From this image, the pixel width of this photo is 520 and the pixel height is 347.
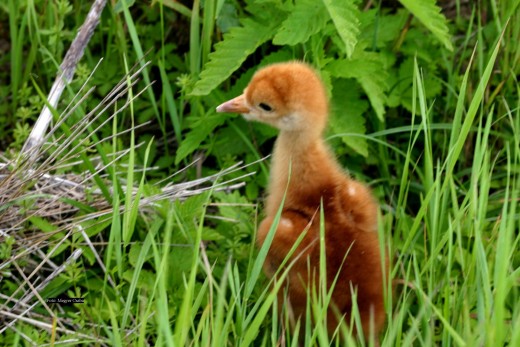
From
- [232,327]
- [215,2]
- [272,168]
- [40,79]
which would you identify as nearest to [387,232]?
[272,168]

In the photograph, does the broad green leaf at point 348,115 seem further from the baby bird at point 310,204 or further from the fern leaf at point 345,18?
the fern leaf at point 345,18

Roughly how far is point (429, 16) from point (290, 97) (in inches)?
22.2

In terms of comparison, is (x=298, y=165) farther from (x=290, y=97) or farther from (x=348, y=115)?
(x=348, y=115)

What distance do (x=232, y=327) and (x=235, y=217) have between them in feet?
2.40

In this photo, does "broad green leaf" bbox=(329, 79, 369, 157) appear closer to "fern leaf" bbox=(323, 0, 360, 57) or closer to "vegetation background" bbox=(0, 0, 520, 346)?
"vegetation background" bbox=(0, 0, 520, 346)

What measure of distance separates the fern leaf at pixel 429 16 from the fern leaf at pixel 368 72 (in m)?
0.36

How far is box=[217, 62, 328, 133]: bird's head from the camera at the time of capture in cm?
319

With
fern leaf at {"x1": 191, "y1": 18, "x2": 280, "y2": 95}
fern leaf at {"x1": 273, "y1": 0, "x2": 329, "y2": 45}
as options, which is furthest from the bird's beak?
fern leaf at {"x1": 273, "y1": 0, "x2": 329, "y2": 45}

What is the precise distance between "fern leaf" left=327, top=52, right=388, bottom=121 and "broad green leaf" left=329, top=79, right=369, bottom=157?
0.34 feet

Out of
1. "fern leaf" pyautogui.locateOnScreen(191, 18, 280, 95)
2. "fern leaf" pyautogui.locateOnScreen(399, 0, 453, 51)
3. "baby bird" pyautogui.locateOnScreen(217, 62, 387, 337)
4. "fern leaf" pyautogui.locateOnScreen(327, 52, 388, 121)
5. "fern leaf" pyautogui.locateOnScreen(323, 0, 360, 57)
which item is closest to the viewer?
"baby bird" pyautogui.locateOnScreen(217, 62, 387, 337)

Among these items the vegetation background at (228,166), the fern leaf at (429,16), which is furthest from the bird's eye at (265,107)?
the fern leaf at (429,16)

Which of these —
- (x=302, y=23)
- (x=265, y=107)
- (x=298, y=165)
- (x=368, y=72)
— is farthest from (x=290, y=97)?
(x=368, y=72)

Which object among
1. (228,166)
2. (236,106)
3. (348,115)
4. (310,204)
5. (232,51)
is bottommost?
(228,166)

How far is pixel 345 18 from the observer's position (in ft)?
10.6
